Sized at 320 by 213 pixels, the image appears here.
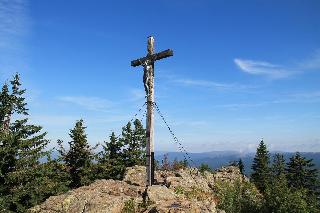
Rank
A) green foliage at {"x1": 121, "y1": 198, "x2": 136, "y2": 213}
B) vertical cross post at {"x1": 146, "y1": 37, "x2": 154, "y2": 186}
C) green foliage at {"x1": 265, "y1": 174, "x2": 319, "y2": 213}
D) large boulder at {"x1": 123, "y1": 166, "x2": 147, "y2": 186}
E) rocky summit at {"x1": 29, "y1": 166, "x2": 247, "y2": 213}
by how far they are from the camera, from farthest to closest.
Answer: green foliage at {"x1": 265, "y1": 174, "x2": 319, "y2": 213} → large boulder at {"x1": 123, "y1": 166, "x2": 147, "y2": 186} → vertical cross post at {"x1": 146, "y1": 37, "x2": 154, "y2": 186} → green foliage at {"x1": 121, "y1": 198, "x2": 136, "y2": 213} → rocky summit at {"x1": 29, "y1": 166, "x2": 247, "y2": 213}

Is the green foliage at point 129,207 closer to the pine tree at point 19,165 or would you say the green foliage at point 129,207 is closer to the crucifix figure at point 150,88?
the crucifix figure at point 150,88

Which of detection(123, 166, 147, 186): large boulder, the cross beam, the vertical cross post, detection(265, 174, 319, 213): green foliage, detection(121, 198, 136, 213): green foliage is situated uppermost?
the cross beam

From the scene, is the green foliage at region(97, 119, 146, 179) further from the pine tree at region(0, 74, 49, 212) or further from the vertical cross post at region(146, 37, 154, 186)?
the vertical cross post at region(146, 37, 154, 186)

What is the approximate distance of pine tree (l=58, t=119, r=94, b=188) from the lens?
3869cm

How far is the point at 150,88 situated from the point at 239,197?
1776cm

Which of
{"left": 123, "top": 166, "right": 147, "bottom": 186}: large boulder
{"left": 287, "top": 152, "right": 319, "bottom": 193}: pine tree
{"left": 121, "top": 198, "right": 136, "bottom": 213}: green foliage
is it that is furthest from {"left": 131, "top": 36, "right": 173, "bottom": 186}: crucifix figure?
{"left": 287, "top": 152, "right": 319, "bottom": 193}: pine tree

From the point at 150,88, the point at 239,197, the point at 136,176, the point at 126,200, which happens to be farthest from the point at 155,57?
the point at 239,197

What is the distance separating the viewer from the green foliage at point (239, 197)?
2828 cm

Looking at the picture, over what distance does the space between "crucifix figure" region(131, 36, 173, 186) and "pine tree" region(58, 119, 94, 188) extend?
20982mm

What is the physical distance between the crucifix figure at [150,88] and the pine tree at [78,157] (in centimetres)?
2098

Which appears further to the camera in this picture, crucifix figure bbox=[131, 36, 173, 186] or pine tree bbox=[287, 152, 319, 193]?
pine tree bbox=[287, 152, 319, 193]

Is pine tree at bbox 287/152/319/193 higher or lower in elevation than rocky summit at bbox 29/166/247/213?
lower

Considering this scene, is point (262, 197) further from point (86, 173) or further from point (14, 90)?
point (14, 90)

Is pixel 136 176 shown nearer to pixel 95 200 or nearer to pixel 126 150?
pixel 95 200
